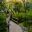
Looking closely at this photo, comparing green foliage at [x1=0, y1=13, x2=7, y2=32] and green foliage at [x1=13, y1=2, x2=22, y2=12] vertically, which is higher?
green foliage at [x1=13, y1=2, x2=22, y2=12]

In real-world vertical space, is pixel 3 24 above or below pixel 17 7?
below

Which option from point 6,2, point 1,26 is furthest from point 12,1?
point 1,26

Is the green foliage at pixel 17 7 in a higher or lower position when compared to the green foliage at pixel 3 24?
higher

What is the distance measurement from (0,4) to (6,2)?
0.24 ft

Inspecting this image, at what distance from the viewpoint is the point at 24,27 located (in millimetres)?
806

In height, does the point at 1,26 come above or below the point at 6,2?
below

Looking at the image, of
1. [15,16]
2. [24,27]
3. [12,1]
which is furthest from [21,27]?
[12,1]

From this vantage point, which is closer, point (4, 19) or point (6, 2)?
point (4, 19)

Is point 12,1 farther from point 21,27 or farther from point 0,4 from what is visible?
point 21,27

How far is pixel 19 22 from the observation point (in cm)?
86

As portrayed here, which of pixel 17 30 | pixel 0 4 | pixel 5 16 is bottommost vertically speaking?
pixel 17 30

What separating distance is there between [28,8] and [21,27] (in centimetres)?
23

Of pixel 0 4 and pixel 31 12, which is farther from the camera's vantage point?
pixel 0 4

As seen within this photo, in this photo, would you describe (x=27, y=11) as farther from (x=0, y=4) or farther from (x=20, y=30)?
(x=0, y=4)
